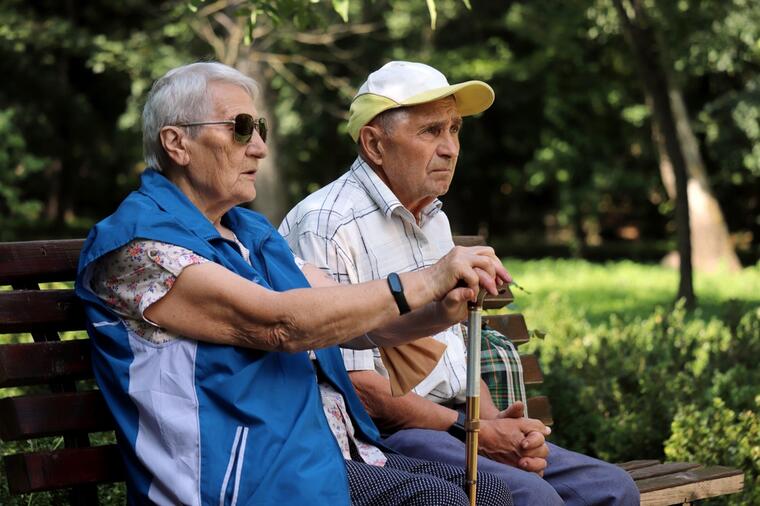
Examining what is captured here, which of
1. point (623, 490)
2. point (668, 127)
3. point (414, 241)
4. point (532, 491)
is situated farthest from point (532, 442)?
point (668, 127)

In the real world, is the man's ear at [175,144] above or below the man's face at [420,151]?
above

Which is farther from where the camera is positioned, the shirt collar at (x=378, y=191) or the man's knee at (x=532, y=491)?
the shirt collar at (x=378, y=191)

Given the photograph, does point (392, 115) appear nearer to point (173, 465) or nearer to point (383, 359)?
point (383, 359)

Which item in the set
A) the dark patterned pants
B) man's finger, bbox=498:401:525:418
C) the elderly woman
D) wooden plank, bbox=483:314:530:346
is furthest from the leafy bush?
the elderly woman

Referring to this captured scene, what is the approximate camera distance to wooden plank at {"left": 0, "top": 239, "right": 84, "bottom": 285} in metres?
2.99

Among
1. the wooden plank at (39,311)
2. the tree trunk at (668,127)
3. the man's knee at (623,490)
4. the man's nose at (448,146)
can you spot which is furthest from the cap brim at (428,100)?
the tree trunk at (668,127)

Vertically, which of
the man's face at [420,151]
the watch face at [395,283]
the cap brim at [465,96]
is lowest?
the watch face at [395,283]

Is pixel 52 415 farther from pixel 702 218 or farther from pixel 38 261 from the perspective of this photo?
pixel 702 218

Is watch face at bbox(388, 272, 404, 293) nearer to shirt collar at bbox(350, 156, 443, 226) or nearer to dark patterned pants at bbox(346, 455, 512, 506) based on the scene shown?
dark patterned pants at bbox(346, 455, 512, 506)

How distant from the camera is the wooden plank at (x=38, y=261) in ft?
9.80

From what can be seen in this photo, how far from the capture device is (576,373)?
6000 millimetres

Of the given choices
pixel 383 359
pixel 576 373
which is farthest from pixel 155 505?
pixel 576 373

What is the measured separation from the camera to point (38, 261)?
119 inches

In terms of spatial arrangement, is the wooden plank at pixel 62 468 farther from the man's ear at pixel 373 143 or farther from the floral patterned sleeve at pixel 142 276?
the man's ear at pixel 373 143
